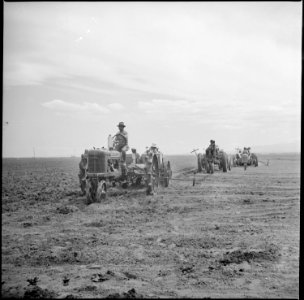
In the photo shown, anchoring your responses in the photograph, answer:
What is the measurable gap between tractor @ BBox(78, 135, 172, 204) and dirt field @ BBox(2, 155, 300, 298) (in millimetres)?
174

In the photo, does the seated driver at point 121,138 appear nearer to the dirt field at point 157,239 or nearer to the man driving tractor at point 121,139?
the man driving tractor at point 121,139

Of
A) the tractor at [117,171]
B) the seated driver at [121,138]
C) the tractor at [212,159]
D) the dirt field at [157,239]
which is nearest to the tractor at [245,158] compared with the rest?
the tractor at [212,159]

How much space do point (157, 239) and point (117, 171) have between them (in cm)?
174

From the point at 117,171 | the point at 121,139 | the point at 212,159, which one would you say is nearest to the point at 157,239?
the point at 121,139

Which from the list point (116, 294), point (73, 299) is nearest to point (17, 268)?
point (73, 299)

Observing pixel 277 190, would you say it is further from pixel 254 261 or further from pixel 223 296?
pixel 223 296

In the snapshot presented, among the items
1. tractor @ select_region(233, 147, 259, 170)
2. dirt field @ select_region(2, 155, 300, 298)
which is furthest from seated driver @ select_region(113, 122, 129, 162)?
tractor @ select_region(233, 147, 259, 170)

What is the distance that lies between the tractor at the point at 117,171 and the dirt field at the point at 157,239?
6.9 inches

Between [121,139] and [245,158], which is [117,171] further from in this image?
[245,158]

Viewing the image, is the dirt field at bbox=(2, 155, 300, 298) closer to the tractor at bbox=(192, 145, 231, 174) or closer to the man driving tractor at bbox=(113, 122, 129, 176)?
the tractor at bbox=(192, 145, 231, 174)

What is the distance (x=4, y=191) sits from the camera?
3660mm

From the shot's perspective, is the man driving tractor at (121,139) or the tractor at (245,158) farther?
the tractor at (245,158)

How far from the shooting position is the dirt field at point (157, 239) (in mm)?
2988

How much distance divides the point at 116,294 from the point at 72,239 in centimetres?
90
